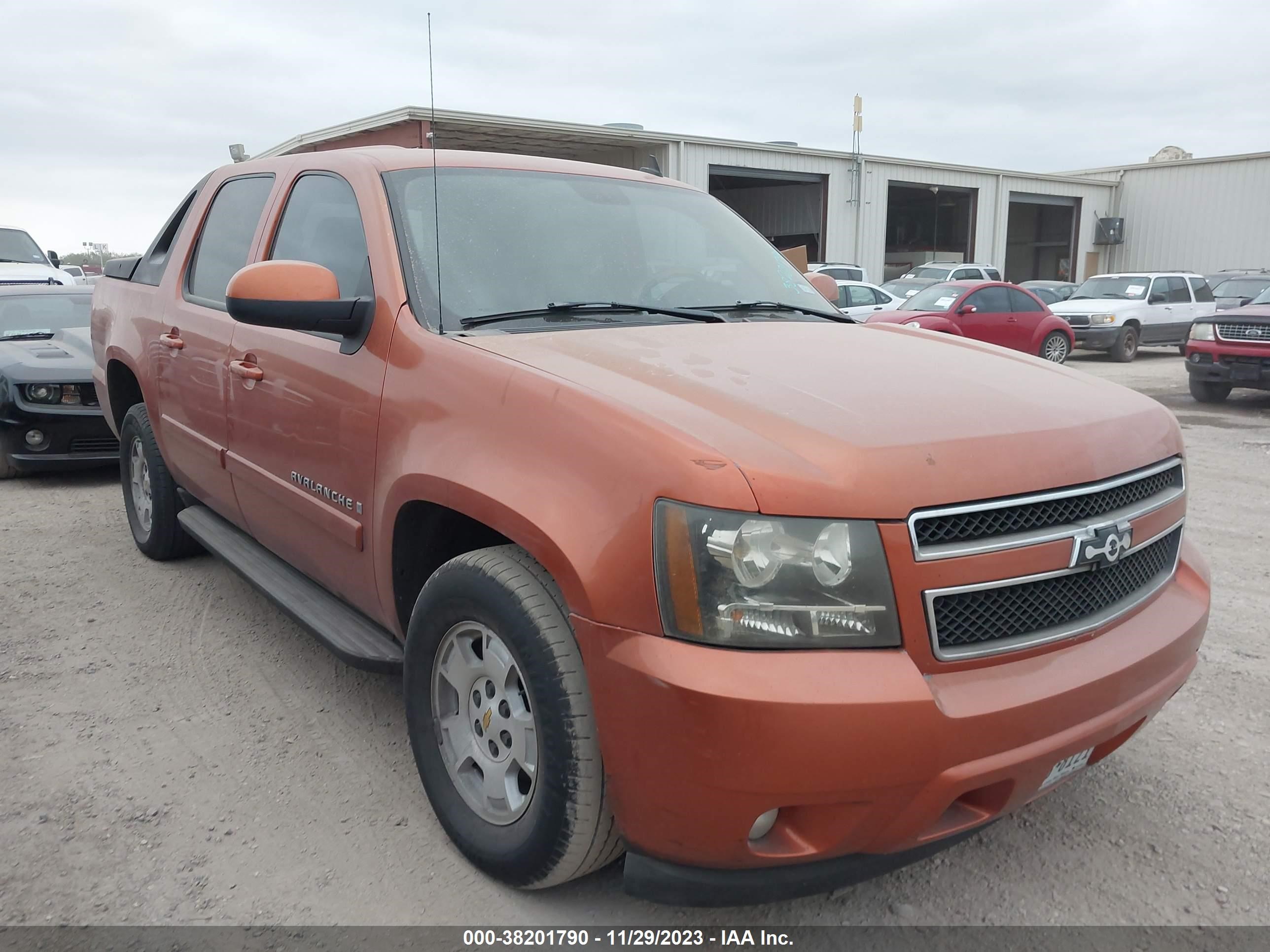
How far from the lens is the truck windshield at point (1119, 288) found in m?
18.7

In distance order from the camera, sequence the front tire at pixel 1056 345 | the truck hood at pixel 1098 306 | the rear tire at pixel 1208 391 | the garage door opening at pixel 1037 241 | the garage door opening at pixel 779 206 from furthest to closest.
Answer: the garage door opening at pixel 1037 241 < the garage door opening at pixel 779 206 < the truck hood at pixel 1098 306 < the front tire at pixel 1056 345 < the rear tire at pixel 1208 391

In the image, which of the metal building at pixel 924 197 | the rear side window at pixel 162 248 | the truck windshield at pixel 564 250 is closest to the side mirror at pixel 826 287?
the truck windshield at pixel 564 250

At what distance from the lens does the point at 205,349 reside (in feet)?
12.5

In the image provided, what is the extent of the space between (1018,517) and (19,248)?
1863 centimetres

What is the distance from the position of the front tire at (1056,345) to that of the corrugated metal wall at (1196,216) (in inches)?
834

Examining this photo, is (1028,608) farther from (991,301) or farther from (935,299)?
(991,301)

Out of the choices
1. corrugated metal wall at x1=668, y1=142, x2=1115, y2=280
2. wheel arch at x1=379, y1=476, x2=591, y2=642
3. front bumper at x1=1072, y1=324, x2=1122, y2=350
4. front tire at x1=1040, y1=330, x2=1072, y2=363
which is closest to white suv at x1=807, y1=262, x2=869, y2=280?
corrugated metal wall at x1=668, y1=142, x2=1115, y2=280

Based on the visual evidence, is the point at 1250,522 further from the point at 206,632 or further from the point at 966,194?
the point at 966,194

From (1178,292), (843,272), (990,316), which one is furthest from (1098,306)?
(843,272)

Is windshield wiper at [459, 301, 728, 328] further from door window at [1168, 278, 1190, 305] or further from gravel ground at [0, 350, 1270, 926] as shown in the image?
door window at [1168, 278, 1190, 305]

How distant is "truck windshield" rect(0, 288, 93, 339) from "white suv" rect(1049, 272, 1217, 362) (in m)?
15.2

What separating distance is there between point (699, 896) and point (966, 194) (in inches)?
1486

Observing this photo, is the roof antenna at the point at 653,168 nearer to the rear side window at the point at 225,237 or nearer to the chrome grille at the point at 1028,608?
the rear side window at the point at 225,237

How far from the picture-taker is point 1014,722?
6.33ft
